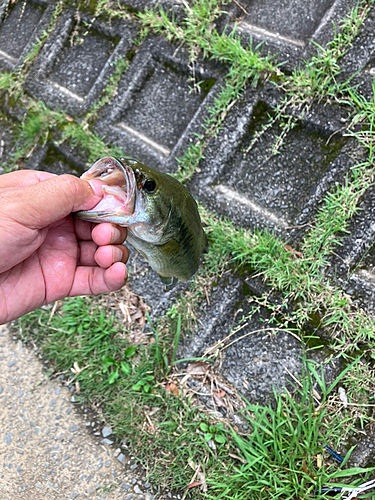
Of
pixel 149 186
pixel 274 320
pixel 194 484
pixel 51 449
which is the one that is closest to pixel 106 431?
pixel 51 449

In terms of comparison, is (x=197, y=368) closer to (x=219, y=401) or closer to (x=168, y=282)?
(x=219, y=401)

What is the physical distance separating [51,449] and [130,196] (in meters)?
2.01

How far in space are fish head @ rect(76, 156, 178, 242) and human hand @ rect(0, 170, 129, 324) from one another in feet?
0.16

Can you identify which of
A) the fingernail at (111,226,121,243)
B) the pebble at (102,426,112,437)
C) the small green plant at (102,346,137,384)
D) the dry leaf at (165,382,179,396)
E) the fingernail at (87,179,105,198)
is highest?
the fingernail at (87,179,105,198)

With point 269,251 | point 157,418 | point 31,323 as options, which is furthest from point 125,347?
point 269,251

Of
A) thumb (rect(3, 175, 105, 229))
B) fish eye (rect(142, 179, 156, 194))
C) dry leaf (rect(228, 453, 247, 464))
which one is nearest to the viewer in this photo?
thumb (rect(3, 175, 105, 229))

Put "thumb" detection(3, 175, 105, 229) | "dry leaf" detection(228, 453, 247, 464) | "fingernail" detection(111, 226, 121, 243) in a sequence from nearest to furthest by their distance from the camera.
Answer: "thumb" detection(3, 175, 105, 229) < "fingernail" detection(111, 226, 121, 243) < "dry leaf" detection(228, 453, 247, 464)

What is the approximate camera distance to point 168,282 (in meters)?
2.87

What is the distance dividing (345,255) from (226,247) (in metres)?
0.78

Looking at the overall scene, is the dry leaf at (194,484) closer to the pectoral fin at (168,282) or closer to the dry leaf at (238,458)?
the dry leaf at (238,458)

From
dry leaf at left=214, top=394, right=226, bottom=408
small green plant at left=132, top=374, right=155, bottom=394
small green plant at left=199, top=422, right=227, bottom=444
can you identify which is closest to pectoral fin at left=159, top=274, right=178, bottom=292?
small green plant at left=132, top=374, right=155, bottom=394

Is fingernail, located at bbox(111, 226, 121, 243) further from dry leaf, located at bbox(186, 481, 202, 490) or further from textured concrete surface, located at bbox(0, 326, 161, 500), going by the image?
dry leaf, located at bbox(186, 481, 202, 490)

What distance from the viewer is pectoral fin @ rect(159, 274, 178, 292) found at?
9.26 ft

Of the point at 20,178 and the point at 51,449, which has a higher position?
the point at 20,178
